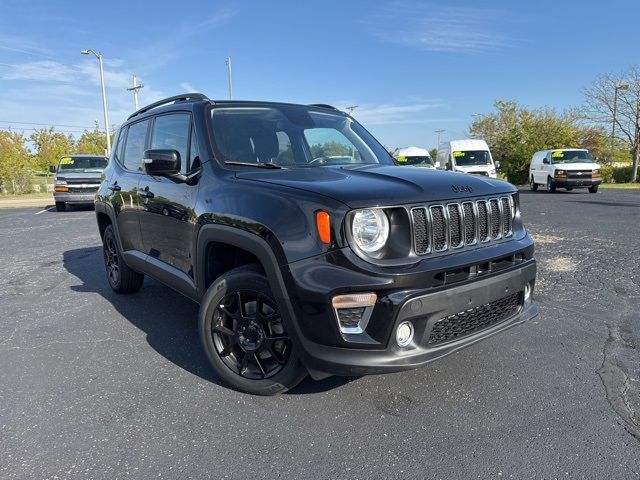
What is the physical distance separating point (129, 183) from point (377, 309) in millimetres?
3115

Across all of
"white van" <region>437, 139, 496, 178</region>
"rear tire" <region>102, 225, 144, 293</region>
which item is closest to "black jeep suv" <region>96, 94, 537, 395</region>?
"rear tire" <region>102, 225, 144, 293</region>

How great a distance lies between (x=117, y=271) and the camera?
5.27 m

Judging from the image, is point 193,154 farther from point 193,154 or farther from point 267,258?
point 267,258

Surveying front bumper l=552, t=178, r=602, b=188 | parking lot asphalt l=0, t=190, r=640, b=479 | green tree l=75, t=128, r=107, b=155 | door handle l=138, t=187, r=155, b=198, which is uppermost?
green tree l=75, t=128, r=107, b=155

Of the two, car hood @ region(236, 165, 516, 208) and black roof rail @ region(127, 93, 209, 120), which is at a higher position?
black roof rail @ region(127, 93, 209, 120)

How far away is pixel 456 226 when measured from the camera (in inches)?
108

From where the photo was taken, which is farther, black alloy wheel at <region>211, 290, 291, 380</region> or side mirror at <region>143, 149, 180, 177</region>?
side mirror at <region>143, 149, 180, 177</region>

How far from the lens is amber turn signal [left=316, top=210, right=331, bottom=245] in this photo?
2.41 meters

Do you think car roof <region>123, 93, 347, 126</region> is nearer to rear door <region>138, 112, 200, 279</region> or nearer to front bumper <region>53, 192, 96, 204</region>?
rear door <region>138, 112, 200, 279</region>

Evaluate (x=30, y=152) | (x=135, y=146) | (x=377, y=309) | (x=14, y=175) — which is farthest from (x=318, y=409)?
(x=30, y=152)

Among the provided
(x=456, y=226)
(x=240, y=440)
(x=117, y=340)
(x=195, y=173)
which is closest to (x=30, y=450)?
(x=240, y=440)

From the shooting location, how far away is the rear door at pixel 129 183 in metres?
4.39

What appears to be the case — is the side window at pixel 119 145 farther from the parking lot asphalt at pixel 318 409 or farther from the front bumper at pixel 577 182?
the front bumper at pixel 577 182

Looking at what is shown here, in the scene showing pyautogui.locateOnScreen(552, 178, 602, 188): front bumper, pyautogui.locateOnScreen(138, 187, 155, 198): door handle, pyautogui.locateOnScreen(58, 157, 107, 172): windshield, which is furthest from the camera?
pyautogui.locateOnScreen(552, 178, 602, 188): front bumper
